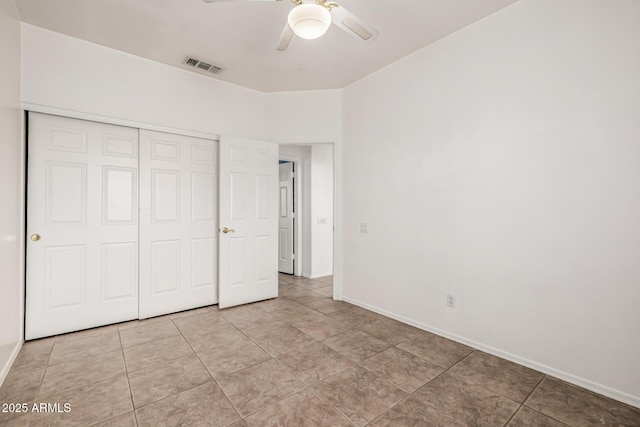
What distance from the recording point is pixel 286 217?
18.4 ft

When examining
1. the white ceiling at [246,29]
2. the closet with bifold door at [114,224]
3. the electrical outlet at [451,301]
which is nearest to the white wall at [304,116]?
the white ceiling at [246,29]

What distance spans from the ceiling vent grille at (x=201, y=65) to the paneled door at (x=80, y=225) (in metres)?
0.98

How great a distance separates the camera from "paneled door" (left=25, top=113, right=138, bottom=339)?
2703 mm

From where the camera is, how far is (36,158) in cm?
269

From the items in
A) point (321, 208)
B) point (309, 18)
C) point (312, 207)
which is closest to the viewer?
point (309, 18)

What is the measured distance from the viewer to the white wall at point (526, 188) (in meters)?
1.89

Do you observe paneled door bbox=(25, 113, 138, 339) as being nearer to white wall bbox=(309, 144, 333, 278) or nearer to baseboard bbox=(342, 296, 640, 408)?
white wall bbox=(309, 144, 333, 278)

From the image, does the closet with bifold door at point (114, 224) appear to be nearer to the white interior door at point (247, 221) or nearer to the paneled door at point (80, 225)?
the paneled door at point (80, 225)

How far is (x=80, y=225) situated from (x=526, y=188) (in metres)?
4.04

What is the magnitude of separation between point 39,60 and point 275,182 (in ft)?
8.47

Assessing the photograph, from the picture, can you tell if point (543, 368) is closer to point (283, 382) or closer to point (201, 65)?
point (283, 382)

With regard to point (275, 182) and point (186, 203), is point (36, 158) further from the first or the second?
point (275, 182)

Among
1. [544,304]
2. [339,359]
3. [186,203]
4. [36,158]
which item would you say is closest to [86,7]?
[36,158]

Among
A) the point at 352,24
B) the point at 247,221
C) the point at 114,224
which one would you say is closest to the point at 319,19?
the point at 352,24
